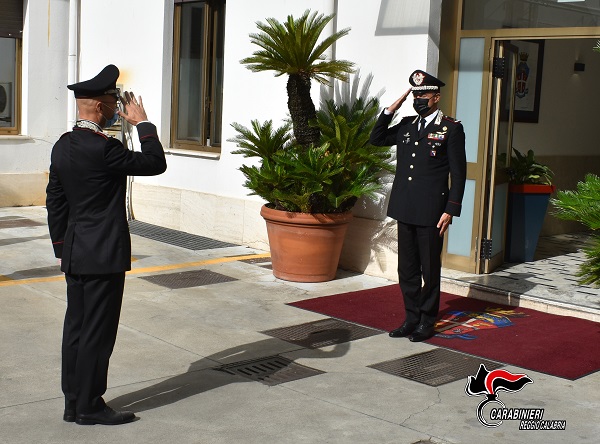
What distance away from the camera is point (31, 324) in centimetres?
636

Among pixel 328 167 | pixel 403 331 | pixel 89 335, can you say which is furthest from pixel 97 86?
pixel 328 167

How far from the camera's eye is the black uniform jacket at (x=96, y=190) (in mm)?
4391

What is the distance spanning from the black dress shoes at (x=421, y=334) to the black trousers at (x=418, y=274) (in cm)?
3

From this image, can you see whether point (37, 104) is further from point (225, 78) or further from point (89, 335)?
point (89, 335)

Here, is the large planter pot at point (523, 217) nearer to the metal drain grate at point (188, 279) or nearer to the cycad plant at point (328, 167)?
the cycad plant at point (328, 167)

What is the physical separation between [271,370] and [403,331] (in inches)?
51.5

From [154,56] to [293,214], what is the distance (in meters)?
4.17

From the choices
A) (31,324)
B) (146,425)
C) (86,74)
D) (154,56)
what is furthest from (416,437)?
(86,74)

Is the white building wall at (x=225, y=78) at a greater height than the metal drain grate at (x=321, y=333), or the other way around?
the white building wall at (x=225, y=78)

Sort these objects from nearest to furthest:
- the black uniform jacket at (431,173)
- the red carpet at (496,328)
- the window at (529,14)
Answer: the red carpet at (496,328), the black uniform jacket at (431,173), the window at (529,14)

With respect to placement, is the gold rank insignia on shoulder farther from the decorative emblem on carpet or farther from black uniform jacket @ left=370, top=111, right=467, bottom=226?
the decorative emblem on carpet

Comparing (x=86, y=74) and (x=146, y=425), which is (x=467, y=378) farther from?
(x=86, y=74)

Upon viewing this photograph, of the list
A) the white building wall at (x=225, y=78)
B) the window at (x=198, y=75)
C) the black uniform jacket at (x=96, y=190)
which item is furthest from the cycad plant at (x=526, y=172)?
the black uniform jacket at (x=96, y=190)

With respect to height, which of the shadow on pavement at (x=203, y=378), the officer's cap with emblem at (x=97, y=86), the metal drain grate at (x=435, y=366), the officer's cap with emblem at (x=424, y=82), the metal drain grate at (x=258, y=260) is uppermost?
the officer's cap with emblem at (x=424, y=82)
